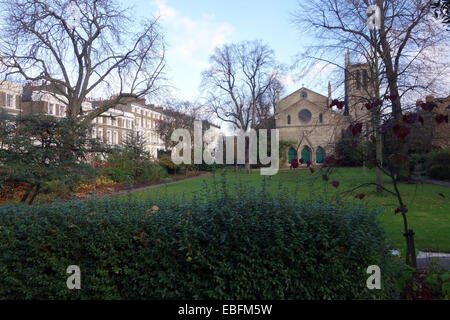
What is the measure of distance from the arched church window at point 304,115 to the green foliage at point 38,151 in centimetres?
4241

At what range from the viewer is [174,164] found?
3275 centimetres

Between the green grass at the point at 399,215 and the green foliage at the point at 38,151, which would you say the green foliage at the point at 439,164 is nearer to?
the green grass at the point at 399,215

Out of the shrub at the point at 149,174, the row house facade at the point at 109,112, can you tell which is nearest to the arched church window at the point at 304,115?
the row house facade at the point at 109,112

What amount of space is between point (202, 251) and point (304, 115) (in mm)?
46580

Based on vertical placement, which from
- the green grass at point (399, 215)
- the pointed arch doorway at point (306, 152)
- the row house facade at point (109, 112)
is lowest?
the green grass at point (399, 215)

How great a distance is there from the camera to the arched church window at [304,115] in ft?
155

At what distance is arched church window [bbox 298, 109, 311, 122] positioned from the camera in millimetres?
47250

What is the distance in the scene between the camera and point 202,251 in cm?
332

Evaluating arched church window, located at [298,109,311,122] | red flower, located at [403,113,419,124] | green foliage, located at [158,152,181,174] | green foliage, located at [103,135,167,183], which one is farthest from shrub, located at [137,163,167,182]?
arched church window, located at [298,109,311,122]

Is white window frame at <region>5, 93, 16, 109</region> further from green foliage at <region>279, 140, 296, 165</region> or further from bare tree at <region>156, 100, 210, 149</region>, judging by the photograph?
green foliage at <region>279, 140, 296, 165</region>

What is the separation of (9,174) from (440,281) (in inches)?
352

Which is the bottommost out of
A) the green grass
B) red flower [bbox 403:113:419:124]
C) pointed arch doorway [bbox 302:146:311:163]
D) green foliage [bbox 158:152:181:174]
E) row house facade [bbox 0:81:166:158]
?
the green grass

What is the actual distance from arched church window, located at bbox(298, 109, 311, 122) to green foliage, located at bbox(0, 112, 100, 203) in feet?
139

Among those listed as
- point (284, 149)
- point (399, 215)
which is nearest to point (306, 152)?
point (284, 149)
